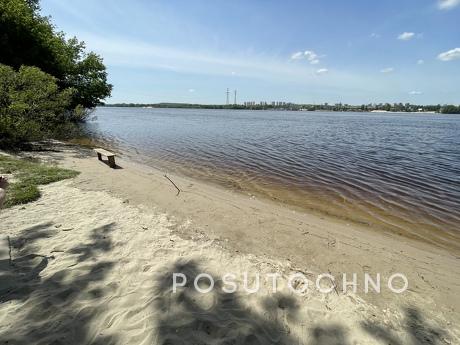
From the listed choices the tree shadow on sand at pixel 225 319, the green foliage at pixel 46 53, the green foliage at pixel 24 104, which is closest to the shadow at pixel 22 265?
the tree shadow on sand at pixel 225 319

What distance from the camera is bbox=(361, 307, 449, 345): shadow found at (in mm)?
3152

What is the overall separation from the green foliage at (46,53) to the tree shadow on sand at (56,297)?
55.5ft

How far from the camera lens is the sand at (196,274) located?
308 centimetres

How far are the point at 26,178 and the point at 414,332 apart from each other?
9.56 meters

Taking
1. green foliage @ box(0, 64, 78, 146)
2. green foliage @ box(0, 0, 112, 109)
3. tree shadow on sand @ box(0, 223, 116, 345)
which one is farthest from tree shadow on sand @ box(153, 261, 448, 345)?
green foliage @ box(0, 0, 112, 109)

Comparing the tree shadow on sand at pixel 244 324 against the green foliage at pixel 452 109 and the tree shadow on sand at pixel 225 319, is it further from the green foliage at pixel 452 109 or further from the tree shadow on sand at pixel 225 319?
the green foliage at pixel 452 109

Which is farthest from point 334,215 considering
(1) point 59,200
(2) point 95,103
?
(2) point 95,103

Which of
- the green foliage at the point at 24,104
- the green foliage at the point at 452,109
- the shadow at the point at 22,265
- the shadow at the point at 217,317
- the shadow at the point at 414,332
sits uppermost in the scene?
the green foliage at the point at 24,104

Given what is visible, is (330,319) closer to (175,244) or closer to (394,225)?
(175,244)

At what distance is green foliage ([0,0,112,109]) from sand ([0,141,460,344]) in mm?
15899

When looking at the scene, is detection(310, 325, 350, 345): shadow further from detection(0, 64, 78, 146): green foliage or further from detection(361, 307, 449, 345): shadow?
detection(0, 64, 78, 146): green foliage

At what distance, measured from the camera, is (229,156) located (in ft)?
57.1

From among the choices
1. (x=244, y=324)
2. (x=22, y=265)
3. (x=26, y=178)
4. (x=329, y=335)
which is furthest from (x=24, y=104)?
(x=329, y=335)

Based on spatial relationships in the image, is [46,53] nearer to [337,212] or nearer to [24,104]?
[24,104]
